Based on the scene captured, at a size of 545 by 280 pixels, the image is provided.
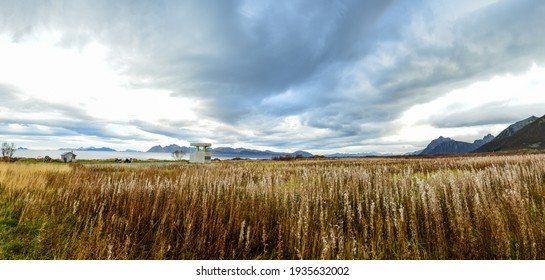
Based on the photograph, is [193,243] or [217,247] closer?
[217,247]

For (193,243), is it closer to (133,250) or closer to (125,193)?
(133,250)

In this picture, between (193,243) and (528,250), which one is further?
(193,243)

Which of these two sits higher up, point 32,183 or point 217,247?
point 32,183

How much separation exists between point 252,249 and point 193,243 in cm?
105

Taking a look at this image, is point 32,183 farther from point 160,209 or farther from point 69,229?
point 160,209

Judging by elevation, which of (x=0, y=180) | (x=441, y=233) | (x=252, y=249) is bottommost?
(x=252, y=249)

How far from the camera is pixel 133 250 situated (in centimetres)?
427

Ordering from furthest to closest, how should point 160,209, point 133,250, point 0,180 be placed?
point 0,180 < point 160,209 < point 133,250

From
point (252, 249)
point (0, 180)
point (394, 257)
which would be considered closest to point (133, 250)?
point (252, 249)

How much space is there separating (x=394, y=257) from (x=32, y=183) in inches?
439
